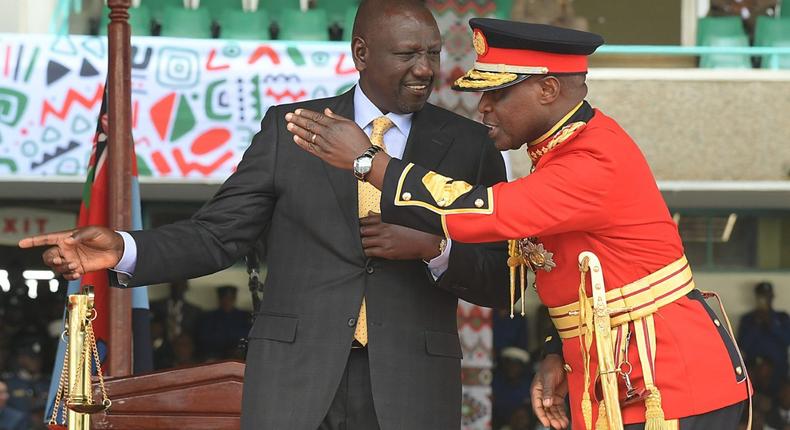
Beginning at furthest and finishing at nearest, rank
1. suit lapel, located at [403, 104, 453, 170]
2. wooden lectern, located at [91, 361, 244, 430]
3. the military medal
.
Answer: wooden lectern, located at [91, 361, 244, 430]
suit lapel, located at [403, 104, 453, 170]
the military medal

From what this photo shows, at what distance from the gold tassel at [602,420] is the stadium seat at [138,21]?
8.04 m

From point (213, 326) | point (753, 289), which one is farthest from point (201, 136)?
point (753, 289)

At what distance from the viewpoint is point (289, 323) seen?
12.6 feet

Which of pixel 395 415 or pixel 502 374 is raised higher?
pixel 395 415

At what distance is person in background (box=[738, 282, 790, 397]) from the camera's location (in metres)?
10.8

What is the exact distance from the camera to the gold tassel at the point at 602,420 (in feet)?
11.0

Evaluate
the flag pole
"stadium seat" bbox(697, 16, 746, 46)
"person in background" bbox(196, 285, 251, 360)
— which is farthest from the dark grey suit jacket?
"stadium seat" bbox(697, 16, 746, 46)

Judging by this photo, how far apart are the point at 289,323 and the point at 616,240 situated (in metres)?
0.97

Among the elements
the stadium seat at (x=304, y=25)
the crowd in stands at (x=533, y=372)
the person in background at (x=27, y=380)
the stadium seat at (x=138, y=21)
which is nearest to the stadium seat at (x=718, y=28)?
the crowd in stands at (x=533, y=372)

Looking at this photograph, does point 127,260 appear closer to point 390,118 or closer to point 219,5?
point 390,118

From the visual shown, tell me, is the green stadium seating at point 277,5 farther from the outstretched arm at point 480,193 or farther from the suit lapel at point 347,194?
the outstretched arm at point 480,193

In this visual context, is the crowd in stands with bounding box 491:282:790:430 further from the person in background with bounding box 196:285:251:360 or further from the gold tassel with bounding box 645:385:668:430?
the gold tassel with bounding box 645:385:668:430

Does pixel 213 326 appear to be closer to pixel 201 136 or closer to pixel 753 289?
pixel 201 136

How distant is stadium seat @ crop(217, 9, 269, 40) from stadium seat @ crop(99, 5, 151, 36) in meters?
0.58
